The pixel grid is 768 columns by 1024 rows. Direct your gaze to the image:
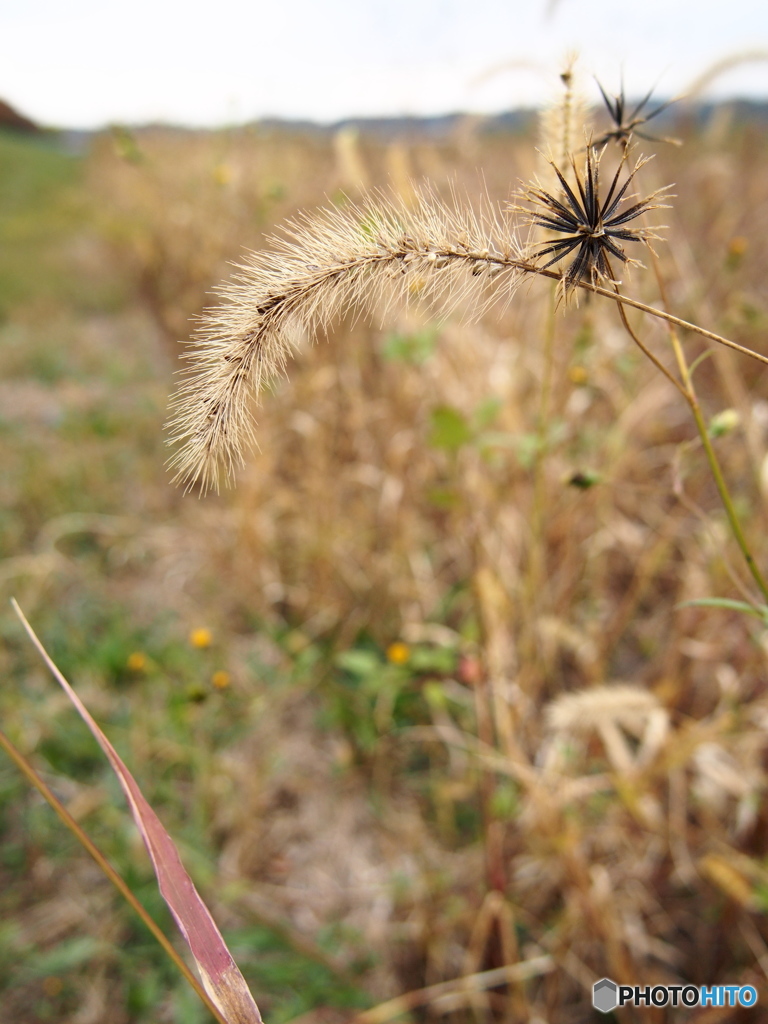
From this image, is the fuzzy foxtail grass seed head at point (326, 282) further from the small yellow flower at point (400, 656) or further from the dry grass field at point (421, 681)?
the small yellow flower at point (400, 656)

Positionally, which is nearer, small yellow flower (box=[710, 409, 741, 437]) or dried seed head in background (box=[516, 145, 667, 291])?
dried seed head in background (box=[516, 145, 667, 291])

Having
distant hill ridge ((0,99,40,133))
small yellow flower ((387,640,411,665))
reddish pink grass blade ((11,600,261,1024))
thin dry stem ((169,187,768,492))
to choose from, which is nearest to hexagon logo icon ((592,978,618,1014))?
small yellow flower ((387,640,411,665))

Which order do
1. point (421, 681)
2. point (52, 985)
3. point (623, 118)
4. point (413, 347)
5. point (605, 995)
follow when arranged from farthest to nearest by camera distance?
point (421, 681) → point (413, 347) → point (52, 985) → point (605, 995) → point (623, 118)

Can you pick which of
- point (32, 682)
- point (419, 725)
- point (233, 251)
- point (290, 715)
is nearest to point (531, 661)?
point (419, 725)

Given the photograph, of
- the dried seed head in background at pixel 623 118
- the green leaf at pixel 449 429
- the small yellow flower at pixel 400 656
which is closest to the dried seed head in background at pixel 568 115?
the dried seed head in background at pixel 623 118

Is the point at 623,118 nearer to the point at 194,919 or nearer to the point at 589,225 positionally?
the point at 589,225

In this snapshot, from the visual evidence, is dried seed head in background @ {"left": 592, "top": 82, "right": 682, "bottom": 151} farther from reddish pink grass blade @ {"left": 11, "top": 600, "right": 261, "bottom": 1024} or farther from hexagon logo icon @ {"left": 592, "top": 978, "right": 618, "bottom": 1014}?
hexagon logo icon @ {"left": 592, "top": 978, "right": 618, "bottom": 1014}

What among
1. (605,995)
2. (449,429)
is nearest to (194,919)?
(449,429)
